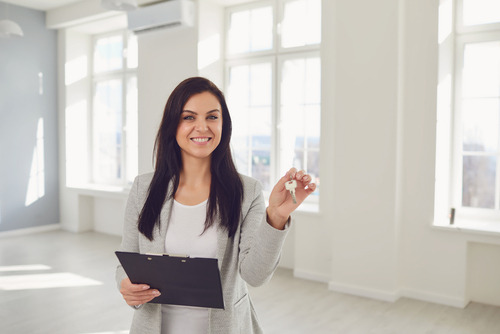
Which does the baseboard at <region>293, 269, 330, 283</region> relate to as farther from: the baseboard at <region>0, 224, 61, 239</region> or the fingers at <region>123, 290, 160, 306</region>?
the baseboard at <region>0, 224, 61, 239</region>

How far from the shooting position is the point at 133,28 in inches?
212

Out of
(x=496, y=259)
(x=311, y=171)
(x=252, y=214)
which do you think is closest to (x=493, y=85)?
(x=496, y=259)

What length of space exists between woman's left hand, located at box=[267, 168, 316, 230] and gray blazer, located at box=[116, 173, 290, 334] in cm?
4

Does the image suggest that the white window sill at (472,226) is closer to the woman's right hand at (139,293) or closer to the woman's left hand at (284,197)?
the woman's left hand at (284,197)

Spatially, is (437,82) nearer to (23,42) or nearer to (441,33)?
(441,33)

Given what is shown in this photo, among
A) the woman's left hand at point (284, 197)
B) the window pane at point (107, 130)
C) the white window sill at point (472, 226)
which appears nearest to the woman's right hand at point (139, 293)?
the woman's left hand at point (284, 197)

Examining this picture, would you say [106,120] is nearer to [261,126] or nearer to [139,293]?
[261,126]

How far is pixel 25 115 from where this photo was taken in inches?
256

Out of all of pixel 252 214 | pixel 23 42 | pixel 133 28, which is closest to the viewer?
pixel 252 214

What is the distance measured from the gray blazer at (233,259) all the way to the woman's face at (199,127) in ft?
0.56

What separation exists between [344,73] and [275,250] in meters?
3.06

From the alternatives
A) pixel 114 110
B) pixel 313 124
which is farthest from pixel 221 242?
pixel 114 110

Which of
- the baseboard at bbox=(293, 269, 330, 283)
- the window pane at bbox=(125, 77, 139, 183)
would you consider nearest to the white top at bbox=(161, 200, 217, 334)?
the baseboard at bbox=(293, 269, 330, 283)

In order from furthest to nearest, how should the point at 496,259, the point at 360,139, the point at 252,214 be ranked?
the point at 360,139 < the point at 496,259 < the point at 252,214
